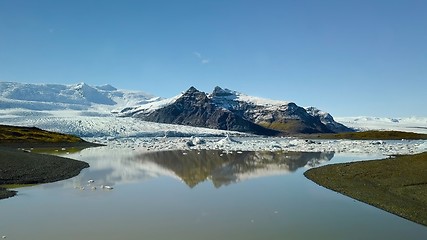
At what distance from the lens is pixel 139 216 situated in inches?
628

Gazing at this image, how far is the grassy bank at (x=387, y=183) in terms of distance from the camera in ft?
56.1

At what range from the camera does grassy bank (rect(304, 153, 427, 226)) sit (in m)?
17.1

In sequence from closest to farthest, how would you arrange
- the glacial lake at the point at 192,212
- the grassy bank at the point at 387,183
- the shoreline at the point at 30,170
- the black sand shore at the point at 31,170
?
1. the glacial lake at the point at 192,212
2. the grassy bank at the point at 387,183
3. the shoreline at the point at 30,170
4. the black sand shore at the point at 31,170

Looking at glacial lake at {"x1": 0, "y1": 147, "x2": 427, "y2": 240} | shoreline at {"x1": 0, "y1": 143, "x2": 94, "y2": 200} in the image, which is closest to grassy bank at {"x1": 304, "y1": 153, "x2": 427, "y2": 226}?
glacial lake at {"x1": 0, "y1": 147, "x2": 427, "y2": 240}

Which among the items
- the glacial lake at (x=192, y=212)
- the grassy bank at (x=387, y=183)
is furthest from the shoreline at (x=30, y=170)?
the grassy bank at (x=387, y=183)

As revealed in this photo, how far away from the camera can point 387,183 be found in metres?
22.6

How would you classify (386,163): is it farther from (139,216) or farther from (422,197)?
(139,216)

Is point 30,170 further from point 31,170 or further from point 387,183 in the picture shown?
point 387,183

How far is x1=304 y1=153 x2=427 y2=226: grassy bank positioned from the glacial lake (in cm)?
79

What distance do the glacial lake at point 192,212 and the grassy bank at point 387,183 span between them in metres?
0.79

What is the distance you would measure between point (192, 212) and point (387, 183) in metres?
12.2

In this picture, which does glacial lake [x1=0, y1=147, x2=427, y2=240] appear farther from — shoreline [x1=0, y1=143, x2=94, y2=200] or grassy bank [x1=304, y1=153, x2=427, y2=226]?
shoreline [x1=0, y1=143, x2=94, y2=200]

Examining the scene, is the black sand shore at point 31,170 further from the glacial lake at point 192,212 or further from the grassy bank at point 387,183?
the grassy bank at point 387,183

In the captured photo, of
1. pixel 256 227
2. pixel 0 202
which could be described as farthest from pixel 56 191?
pixel 256 227
